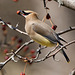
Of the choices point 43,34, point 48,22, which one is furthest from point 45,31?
point 48,22

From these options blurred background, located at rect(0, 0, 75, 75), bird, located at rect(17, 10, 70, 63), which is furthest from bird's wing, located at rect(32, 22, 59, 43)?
blurred background, located at rect(0, 0, 75, 75)

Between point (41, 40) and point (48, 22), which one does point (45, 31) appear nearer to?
point (41, 40)

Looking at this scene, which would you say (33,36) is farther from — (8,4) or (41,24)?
(8,4)

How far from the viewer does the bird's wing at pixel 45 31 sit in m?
3.12

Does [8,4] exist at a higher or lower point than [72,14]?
lower

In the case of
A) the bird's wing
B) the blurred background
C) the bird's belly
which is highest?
the bird's wing

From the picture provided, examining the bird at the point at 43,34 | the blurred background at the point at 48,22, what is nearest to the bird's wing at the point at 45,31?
the bird at the point at 43,34

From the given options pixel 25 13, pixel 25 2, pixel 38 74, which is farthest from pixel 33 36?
pixel 25 2

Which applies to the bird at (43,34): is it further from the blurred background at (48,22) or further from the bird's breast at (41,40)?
the blurred background at (48,22)

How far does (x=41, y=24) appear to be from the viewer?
10.7 ft

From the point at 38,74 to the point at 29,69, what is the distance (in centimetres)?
42

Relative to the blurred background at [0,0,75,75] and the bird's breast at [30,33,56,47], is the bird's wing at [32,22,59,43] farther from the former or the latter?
the blurred background at [0,0,75,75]

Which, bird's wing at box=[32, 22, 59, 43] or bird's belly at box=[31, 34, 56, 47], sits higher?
bird's wing at box=[32, 22, 59, 43]

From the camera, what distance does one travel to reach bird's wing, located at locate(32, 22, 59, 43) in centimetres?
312
